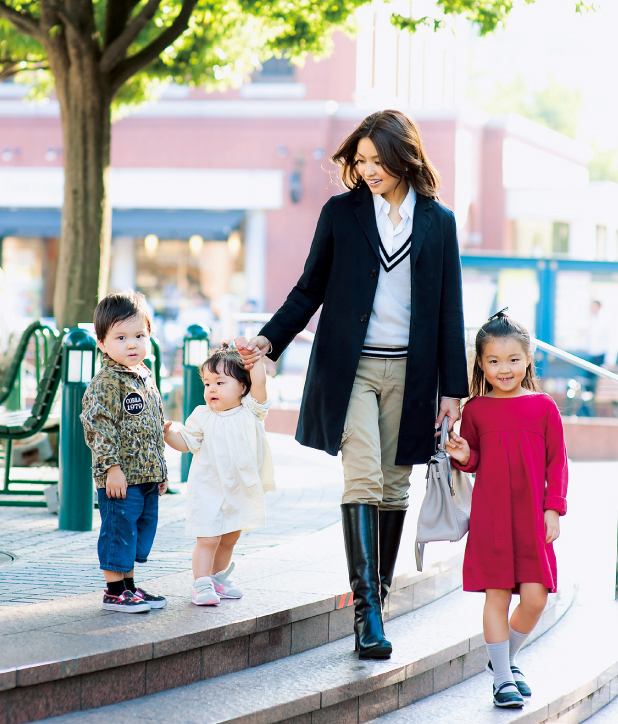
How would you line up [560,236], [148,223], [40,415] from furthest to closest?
1. [560,236]
2. [148,223]
3. [40,415]

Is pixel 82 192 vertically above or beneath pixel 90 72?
beneath

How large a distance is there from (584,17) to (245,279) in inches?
614

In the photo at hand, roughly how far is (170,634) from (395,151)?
1.76 metres

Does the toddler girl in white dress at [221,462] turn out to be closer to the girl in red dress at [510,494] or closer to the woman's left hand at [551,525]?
the girl in red dress at [510,494]

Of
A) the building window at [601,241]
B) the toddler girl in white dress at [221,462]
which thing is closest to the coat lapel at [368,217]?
the toddler girl in white dress at [221,462]

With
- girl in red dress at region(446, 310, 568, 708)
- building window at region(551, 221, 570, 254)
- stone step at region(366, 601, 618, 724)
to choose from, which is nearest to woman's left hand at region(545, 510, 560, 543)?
girl in red dress at region(446, 310, 568, 708)

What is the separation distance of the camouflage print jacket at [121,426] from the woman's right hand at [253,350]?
1.46 ft

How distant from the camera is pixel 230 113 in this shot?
71.6 ft

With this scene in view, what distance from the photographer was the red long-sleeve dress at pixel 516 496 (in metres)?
3.32

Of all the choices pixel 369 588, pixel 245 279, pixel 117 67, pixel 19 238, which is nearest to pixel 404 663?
pixel 369 588

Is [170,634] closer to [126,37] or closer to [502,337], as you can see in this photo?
[502,337]

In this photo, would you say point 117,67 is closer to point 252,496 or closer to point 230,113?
point 252,496

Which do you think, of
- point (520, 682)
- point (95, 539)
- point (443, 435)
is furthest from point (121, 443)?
point (520, 682)

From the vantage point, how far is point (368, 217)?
344 centimetres
